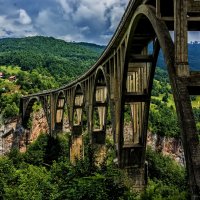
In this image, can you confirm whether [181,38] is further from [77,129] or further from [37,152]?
[37,152]

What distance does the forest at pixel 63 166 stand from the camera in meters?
18.8

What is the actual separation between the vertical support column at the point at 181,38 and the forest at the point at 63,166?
27.7ft

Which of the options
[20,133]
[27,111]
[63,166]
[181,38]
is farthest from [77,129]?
[181,38]

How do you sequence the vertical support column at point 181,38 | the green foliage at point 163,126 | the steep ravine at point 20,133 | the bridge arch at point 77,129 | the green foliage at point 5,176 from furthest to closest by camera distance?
the green foliage at point 163,126, the steep ravine at point 20,133, the bridge arch at point 77,129, the green foliage at point 5,176, the vertical support column at point 181,38

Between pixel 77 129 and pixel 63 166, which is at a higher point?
pixel 77 129

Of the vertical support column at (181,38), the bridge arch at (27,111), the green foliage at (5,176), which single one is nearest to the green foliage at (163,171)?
the bridge arch at (27,111)

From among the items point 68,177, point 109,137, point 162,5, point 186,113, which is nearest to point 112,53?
point 68,177

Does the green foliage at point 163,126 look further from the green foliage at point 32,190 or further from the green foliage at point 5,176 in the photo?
the green foliage at point 32,190

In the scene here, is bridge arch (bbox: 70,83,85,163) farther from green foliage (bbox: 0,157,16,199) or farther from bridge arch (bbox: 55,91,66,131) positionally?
green foliage (bbox: 0,157,16,199)

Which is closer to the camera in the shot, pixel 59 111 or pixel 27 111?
pixel 59 111

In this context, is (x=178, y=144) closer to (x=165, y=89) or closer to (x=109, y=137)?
(x=109, y=137)

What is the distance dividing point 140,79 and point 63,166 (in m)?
10.6

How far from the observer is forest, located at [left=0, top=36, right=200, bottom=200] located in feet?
61.8

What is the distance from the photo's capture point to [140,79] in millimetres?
26141
